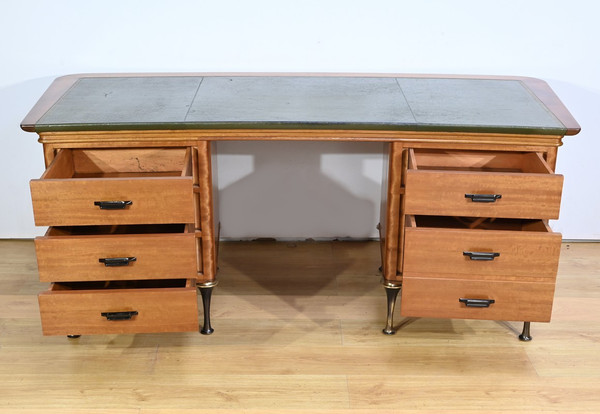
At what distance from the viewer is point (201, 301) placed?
2.48 meters

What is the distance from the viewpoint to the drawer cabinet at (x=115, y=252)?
199cm

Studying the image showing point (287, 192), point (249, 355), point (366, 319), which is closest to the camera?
point (249, 355)

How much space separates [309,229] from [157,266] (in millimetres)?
843

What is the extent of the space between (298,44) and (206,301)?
0.88 m

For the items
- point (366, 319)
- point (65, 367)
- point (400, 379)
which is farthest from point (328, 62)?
point (65, 367)

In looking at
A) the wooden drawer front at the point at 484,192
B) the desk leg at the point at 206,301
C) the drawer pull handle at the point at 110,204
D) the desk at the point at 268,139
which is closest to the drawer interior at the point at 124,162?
the desk at the point at 268,139

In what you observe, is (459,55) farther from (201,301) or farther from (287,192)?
(201,301)

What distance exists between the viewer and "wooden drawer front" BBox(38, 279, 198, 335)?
204cm

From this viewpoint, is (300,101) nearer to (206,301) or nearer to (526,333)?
(206,301)

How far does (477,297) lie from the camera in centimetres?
212

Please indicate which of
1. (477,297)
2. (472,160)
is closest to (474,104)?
(472,160)

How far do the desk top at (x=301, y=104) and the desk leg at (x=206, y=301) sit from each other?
463mm

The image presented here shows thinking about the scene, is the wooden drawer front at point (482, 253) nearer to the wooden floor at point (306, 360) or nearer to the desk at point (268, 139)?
the desk at point (268, 139)

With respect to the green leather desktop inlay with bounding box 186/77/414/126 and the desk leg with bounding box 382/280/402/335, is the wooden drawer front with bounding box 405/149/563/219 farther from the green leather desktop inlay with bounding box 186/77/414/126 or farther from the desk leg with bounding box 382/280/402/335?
the desk leg with bounding box 382/280/402/335
